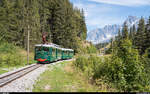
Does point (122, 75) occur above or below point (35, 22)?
below

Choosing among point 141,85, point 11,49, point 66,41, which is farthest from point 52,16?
point 141,85

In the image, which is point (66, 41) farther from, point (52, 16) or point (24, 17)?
point (24, 17)

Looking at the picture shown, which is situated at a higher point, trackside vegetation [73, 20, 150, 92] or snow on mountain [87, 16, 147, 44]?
snow on mountain [87, 16, 147, 44]

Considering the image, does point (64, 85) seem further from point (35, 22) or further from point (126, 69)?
point (35, 22)

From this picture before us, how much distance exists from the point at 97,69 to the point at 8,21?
32965 millimetres

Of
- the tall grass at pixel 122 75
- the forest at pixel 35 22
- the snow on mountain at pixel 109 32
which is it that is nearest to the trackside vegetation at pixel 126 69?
the tall grass at pixel 122 75

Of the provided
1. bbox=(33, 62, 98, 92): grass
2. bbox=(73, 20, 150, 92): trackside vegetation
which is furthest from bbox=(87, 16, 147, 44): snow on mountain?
bbox=(33, 62, 98, 92): grass

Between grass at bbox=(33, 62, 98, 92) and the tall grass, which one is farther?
the tall grass

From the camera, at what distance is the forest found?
38.1 metres

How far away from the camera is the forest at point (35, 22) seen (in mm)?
38094

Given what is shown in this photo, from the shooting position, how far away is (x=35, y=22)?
44969 millimetres

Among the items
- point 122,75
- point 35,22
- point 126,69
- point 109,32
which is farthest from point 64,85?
point 35,22

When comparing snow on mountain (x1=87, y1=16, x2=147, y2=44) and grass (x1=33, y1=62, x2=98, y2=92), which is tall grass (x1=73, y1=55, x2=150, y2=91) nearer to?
grass (x1=33, y1=62, x2=98, y2=92)

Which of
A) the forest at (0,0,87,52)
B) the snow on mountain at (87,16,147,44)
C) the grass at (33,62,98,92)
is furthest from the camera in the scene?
the forest at (0,0,87,52)
